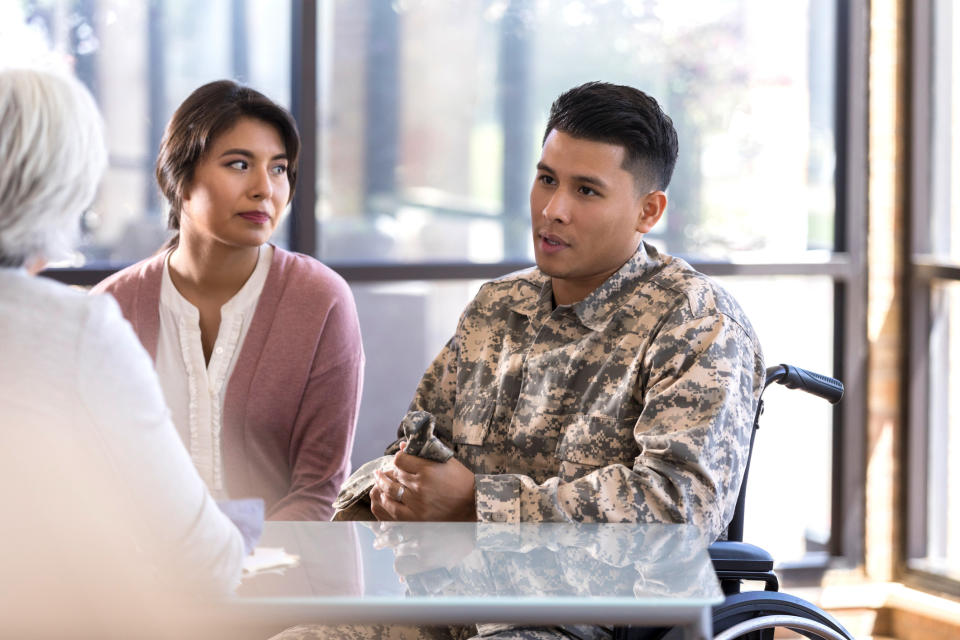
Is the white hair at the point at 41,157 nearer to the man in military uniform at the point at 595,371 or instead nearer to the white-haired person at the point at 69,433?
the white-haired person at the point at 69,433

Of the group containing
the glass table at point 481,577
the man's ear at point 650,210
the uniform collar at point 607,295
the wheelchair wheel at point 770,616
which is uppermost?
the man's ear at point 650,210

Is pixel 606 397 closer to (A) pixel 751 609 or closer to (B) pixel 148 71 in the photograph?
(A) pixel 751 609

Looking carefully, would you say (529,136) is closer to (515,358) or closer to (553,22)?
(553,22)

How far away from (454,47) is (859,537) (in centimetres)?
193

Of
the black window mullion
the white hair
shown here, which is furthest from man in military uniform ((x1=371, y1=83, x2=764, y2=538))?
the black window mullion

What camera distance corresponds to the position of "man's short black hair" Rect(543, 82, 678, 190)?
75.0 inches

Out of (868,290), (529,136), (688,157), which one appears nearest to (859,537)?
(868,290)

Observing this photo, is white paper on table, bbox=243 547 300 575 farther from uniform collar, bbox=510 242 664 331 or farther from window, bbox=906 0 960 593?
window, bbox=906 0 960 593

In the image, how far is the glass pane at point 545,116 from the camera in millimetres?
3367

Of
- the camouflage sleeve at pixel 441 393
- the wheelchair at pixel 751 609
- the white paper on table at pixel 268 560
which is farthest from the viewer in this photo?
the camouflage sleeve at pixel 441 393

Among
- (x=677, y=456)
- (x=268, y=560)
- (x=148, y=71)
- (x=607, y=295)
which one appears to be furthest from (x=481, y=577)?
(x=148, y=71)

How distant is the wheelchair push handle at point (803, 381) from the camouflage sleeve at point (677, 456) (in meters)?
0.09

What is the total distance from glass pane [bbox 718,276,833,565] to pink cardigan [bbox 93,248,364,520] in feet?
5.24

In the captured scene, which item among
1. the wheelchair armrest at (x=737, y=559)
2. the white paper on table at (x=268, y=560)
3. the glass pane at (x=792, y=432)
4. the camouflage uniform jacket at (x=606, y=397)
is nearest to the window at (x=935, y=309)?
the glass pane at (x=792, y=432)
